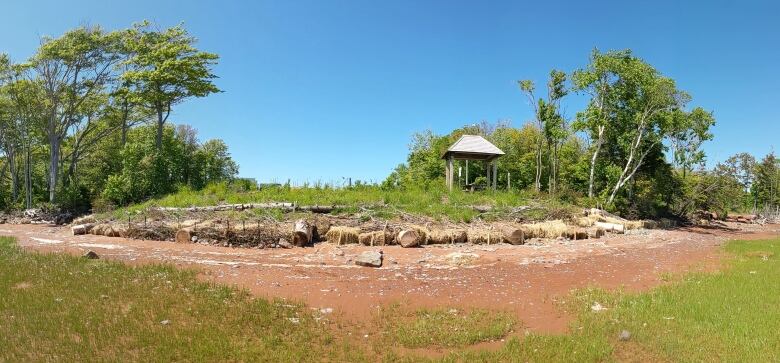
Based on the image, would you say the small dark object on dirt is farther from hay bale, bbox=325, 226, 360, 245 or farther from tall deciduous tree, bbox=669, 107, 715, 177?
tall deciduous tree, bbox=669, 107, 715, 177

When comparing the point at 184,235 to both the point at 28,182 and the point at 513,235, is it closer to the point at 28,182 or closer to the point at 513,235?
the point at 513,235

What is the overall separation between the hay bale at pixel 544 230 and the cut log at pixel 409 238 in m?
4.90

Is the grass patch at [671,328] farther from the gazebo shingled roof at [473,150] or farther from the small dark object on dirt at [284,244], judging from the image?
the gazebo shingled roof at [473,150]

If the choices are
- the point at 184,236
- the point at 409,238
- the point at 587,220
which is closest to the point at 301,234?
the point at 409,238

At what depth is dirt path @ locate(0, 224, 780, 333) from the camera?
27.7 ft

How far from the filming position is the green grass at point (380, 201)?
1923cm

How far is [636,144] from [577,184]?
485 cm

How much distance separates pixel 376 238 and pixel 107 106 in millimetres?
28919

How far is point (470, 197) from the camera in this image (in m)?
22.1

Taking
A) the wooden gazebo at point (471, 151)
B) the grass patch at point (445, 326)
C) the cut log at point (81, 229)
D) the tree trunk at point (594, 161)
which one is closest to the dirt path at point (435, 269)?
the grass patch at point (445, 326)

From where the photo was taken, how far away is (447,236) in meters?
16.9

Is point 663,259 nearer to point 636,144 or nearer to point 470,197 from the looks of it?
point 470,197

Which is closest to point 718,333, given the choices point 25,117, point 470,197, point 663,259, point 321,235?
point 663,259

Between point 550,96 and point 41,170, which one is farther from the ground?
point 550,96
